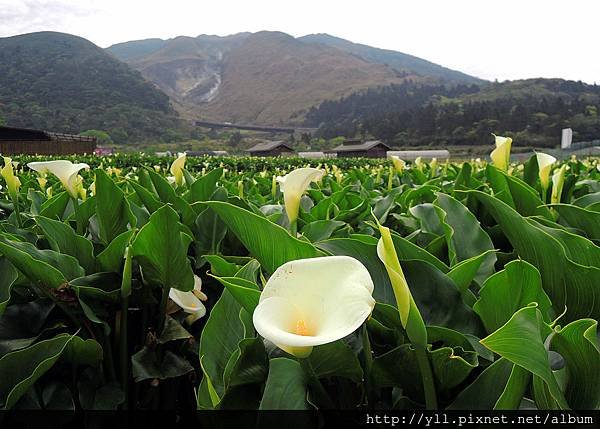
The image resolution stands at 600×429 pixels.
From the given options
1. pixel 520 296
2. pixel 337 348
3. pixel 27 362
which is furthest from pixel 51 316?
pixel 520 296

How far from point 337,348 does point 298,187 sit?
38 cm

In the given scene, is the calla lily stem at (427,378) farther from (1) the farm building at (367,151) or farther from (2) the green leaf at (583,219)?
(1) the farm building at (367,151)

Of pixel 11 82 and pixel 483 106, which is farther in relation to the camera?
pixel 11 82

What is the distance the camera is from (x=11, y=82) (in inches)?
2840

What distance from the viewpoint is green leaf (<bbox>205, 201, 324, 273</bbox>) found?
679 mm

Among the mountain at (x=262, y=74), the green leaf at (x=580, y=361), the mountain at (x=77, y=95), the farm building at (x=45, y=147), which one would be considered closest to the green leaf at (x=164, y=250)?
the green leaf at (x=580, y=361)

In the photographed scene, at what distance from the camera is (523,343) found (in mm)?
493

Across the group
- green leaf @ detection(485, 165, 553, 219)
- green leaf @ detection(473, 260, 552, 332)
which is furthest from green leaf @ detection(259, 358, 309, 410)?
green leaf @ detection(485, 165, 553, 219)

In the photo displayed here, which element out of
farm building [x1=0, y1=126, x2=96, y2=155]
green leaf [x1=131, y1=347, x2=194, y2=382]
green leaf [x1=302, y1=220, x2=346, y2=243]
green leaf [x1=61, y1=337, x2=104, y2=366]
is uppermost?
green leaf [x1=302, y1=220, x2=346, y2=243]

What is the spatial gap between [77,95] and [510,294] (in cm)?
7960

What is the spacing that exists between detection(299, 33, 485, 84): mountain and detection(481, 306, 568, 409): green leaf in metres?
161

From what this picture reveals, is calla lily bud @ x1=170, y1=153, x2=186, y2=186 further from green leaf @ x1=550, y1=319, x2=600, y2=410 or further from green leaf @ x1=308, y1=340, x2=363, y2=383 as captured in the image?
green leaf @ x1=550, y1=319, x2=600, y2=410

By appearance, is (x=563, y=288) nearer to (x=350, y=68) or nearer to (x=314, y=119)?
(x=314, y=119)

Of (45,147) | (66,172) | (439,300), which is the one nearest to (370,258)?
(439,300)
